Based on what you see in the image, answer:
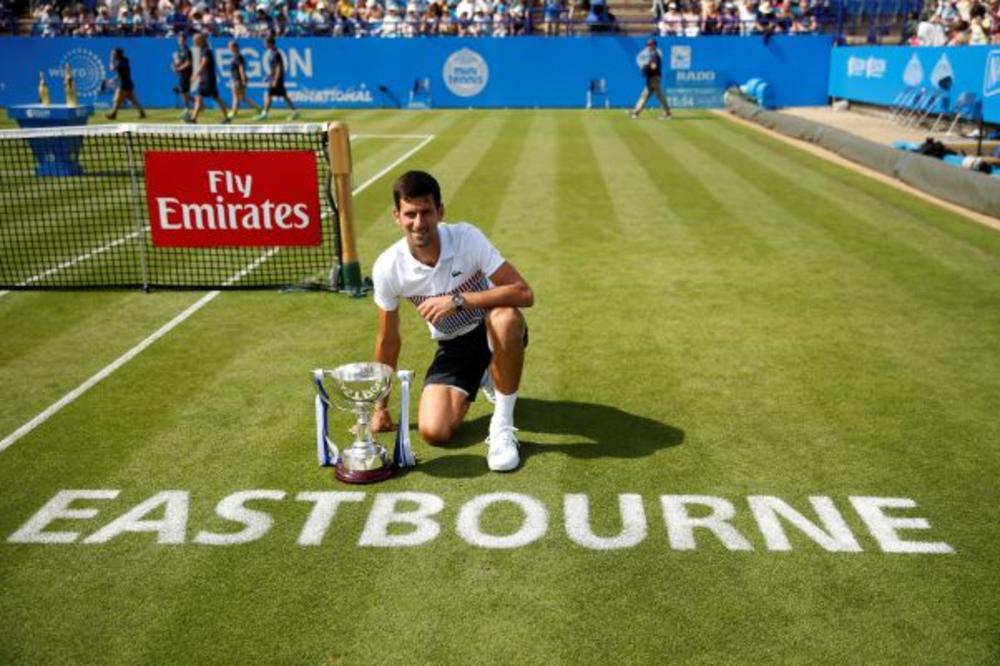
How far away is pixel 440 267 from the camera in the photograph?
5961mm

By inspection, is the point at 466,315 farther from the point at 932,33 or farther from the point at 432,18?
the point at 432,18

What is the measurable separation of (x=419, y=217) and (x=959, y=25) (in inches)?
987

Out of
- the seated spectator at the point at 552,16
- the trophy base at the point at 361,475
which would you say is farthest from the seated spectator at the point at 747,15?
the trophy base at the point at 361,475

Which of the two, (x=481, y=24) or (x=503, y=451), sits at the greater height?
(x=481, y=24)

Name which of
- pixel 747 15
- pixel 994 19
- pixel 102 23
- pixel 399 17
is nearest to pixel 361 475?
pixel 994 19

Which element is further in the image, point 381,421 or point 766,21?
point 766,21

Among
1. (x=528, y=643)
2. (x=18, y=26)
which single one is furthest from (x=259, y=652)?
(x=18, y=26)

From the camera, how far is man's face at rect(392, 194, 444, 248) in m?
5.56

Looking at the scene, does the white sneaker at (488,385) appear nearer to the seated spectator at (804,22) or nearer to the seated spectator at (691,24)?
the seated spectator at (691,24)

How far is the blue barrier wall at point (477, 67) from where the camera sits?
3350cm

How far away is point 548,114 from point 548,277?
72.6 ft

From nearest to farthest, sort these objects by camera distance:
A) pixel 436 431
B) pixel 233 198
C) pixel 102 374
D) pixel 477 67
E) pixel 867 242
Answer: pixel 436 431
pixel 102 374
pixel 233 198
pixel 867 242
pixel 477 67

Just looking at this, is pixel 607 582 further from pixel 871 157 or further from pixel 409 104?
pixel 409 104

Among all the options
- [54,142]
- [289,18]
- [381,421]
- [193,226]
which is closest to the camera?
[381,421]
